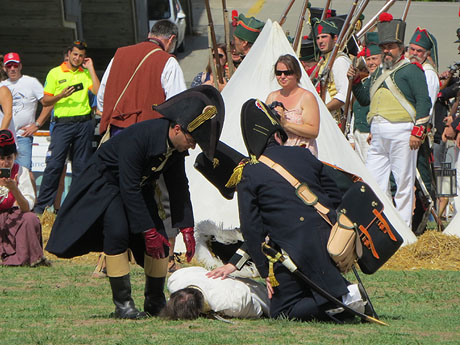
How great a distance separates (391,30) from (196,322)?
16.2 ft

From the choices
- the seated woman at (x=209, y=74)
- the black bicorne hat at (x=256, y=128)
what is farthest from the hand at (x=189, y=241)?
the seated woman at (x=209, y=74)

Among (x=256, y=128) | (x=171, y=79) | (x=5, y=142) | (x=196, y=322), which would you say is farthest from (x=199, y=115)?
(x=5, y=142)

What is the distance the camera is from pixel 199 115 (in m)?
5.62

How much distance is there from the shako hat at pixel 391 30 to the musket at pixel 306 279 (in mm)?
4607

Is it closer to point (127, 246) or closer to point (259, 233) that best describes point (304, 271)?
point (259, 233)

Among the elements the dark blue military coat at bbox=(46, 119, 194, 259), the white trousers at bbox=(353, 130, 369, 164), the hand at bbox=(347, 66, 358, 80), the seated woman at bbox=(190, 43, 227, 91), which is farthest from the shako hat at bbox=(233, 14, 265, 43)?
the dark blue military coat at bbox=(46, 119, 194, 259)

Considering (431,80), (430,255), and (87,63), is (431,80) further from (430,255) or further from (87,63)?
(87,63)

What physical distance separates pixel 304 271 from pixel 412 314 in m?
0.93

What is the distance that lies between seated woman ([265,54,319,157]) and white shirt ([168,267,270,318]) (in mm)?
2400

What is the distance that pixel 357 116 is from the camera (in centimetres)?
1114

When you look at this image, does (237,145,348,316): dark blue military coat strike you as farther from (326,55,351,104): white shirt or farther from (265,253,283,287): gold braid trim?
(326,55,351,104): white shirt

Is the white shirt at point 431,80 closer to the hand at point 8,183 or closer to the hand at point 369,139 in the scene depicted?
the hand at point 369,139

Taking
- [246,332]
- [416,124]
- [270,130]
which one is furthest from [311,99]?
[246,332]

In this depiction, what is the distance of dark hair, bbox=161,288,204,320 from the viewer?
565cm
